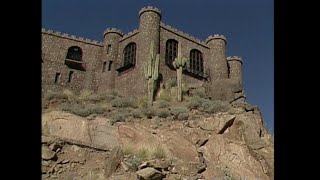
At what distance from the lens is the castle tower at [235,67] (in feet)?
127

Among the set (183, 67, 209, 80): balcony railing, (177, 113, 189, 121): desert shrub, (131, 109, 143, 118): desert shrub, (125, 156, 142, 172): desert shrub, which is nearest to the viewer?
(125, 156, 142, 172): desert shrub

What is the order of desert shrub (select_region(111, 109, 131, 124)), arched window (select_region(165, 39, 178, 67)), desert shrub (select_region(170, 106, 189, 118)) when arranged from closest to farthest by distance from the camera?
desert shrub (select_region(111, 109, 131, 124)), desert shrub (select_region(170, 106, 189, 118)), arched window (select_region(165, 39, 178, 67))

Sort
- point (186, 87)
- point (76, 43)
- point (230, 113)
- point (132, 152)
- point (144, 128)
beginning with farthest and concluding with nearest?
point (76, 43) < point (186, 87) < point (230, 113) < point (144, 128) < point (132, 152)

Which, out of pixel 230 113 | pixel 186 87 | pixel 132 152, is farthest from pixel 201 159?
pixel 186 87

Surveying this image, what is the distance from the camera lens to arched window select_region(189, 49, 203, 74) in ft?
119

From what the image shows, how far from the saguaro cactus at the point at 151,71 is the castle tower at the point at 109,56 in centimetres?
386

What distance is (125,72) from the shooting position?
114ft

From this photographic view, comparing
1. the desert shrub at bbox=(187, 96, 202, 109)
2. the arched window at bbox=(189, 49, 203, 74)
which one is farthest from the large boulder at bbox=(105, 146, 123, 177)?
the arched window at bbox=(189, 49, 203, 74)

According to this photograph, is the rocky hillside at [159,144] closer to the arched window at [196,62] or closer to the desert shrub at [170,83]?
the desert shrub at [170,83]

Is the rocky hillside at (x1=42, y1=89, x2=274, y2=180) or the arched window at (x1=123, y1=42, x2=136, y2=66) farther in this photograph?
the arched window at (x1=123, y1=42, x2=136, y2=66)

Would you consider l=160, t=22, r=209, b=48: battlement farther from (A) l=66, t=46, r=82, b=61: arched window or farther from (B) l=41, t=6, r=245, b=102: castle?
(A) l=66, t=46, r=82, b=61: arched window

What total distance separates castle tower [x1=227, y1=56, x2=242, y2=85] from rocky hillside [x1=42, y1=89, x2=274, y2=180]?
12221 millimetres
